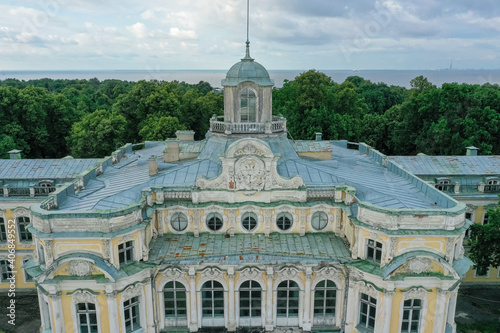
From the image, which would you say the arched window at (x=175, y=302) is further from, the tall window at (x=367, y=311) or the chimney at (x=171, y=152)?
the tall window at (x=367, y=311)

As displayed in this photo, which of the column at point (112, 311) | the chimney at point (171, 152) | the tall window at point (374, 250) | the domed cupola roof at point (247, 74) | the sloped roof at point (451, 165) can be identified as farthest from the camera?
the sloped roof at point (451, 165)

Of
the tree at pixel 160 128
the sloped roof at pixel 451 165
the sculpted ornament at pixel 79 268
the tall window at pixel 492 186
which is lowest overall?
the sculpted ornament at pixel 79 268

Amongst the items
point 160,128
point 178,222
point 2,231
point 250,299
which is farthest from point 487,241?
point 160,128

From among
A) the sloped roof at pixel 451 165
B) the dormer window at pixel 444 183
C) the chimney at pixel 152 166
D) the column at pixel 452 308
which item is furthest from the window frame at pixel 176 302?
the dormer window at pixel 444 183

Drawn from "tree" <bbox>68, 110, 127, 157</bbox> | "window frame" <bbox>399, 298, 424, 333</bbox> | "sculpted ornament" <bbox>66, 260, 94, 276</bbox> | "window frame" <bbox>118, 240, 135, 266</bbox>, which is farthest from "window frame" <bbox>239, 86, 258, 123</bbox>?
"tree" <bbox>68, 110, 127, 157</bbox>

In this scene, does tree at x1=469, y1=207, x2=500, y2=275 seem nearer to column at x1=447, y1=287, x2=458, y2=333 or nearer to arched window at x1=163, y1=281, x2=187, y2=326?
column at x1=447, y1=287, x2=458, y2=333

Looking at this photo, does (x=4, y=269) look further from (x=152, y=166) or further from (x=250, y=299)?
(x=250, y=299)

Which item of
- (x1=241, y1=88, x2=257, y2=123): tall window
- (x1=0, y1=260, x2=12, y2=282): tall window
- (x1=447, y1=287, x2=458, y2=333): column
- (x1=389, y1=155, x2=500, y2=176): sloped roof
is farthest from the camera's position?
(x1=389, y1=155, x2=500, y2=176): sloped roof
